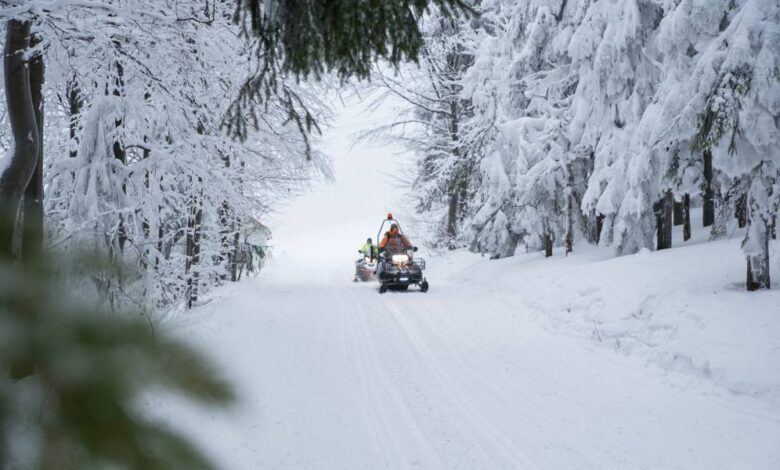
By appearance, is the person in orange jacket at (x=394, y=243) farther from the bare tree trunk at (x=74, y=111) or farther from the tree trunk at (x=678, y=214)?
the tree trunk at (x=678, y=214)

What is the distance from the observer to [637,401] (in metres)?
6.91

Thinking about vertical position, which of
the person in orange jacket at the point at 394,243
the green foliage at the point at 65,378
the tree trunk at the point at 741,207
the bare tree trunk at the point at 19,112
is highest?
the bare tree trunk at the point at 19,112

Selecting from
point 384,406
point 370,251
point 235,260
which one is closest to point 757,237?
point 384,406

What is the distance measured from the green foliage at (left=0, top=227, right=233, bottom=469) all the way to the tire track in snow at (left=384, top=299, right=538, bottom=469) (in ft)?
17.5

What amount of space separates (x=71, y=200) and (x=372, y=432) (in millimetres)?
6184

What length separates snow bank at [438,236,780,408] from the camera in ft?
24.2

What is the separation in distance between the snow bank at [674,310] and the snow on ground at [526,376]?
1.3 inches

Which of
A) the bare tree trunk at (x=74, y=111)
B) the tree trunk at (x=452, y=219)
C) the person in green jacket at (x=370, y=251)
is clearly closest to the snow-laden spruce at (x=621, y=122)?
the tree trunk at (x=452, y=219)

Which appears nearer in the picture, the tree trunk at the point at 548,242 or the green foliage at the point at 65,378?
the green foliage at the point at 65,378

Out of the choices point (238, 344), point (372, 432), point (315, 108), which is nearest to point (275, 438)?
point (372, 432)

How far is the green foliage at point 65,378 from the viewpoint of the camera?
574 mm

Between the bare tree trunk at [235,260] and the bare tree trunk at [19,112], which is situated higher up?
the bare tree trunk at [19,112]

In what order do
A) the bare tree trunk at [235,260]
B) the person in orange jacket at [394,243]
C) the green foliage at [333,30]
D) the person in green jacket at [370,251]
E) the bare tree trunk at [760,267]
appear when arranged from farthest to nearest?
the person in green jacket at [370,251], the bare tree trunk at [235,260], the person in orange jacket at [394,243], the bare tree trunk at [760,267], the green foliage at [333,30]

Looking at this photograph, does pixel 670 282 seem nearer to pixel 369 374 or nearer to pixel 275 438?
pixel 369 374
